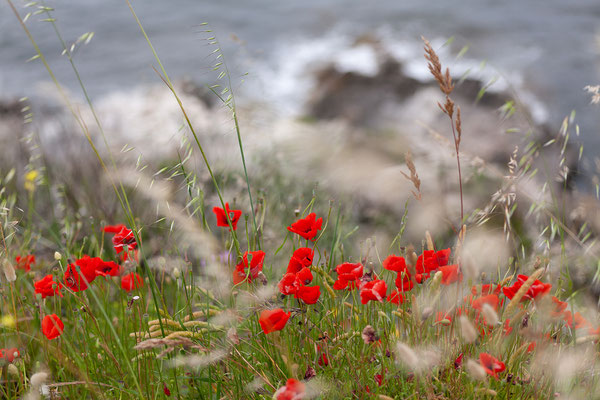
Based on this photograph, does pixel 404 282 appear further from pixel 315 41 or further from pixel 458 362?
pixel 315 41

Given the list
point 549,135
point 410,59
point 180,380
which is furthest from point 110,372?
point 410,59

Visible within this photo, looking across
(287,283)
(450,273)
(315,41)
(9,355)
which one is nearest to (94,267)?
(9,355)

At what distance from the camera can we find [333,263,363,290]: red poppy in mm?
1432

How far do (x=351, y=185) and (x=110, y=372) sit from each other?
263cm

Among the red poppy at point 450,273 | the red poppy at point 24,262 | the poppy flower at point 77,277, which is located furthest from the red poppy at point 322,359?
the red poppy at point 24,262

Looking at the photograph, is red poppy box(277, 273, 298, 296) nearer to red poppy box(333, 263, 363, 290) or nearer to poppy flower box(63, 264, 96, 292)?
red poppy box(333, 263, 363, 290)

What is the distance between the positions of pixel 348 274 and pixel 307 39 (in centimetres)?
679

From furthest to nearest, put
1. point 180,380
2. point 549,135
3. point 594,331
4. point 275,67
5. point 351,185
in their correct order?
point 275,67, point 549,135, point 351,185, point 180,380, point 594,331

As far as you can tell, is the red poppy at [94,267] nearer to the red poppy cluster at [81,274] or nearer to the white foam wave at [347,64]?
the red poppy cluster at [81,274]

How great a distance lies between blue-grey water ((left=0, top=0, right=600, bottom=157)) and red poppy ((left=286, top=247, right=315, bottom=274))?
4.21m

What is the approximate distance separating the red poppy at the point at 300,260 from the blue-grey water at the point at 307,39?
4214 mm

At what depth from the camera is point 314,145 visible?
4.34 meters

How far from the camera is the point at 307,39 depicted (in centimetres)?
780

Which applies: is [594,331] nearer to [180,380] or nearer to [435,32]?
[180,380]
